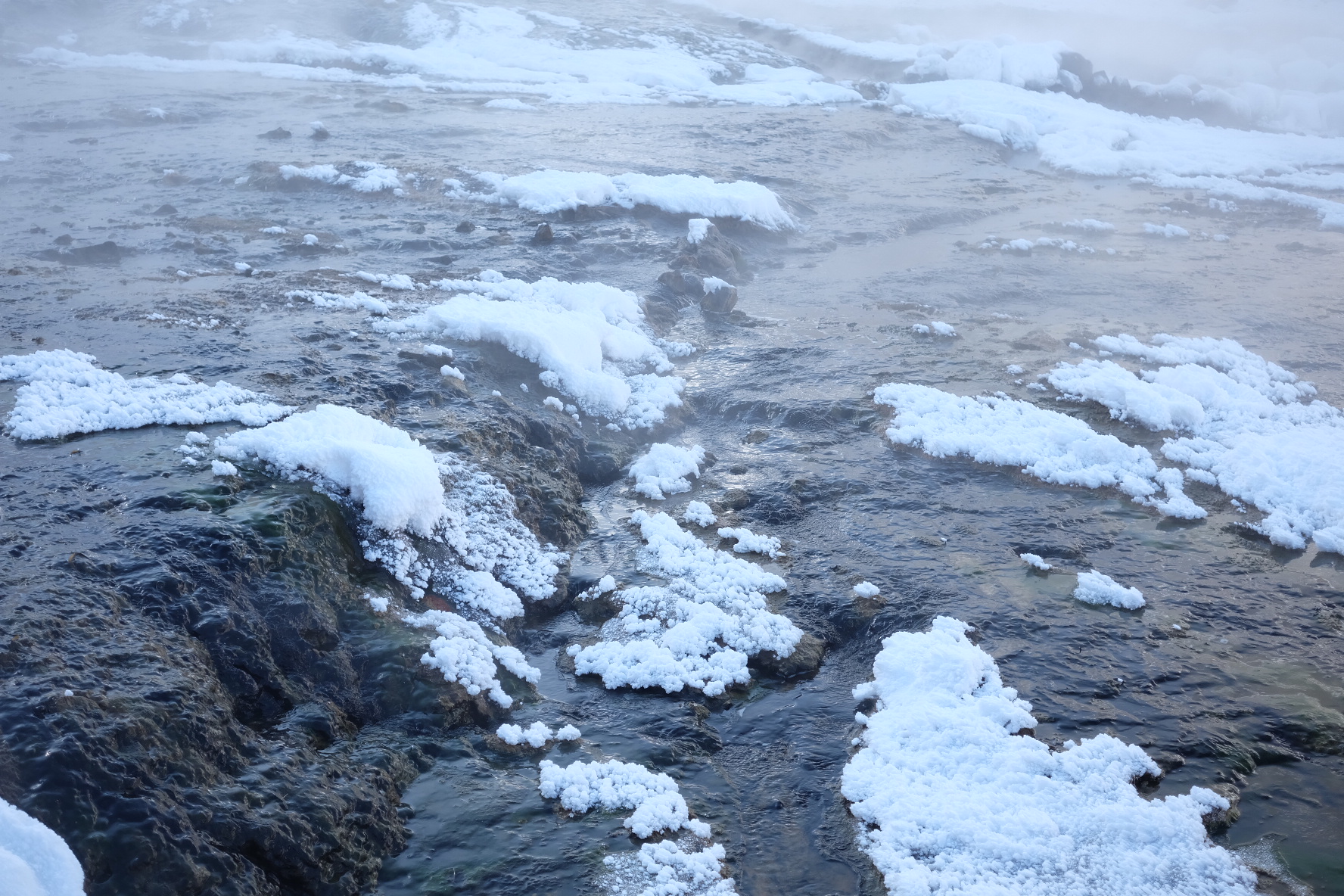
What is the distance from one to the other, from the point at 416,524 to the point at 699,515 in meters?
1.81

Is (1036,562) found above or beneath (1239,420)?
beneath

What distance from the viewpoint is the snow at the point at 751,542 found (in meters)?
5.23

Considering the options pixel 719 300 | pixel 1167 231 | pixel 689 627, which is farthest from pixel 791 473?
pixel 1167 231

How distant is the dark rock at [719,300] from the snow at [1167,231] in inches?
305

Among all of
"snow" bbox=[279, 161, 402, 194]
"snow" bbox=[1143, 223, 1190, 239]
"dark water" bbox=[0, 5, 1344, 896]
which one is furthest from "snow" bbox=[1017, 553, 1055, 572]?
"snow" bbox=[1143, 223, 1190, 239]

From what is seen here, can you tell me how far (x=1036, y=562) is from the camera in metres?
5.11

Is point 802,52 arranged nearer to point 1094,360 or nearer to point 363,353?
point 1094,360

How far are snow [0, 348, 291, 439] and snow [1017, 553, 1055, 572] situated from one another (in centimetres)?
455

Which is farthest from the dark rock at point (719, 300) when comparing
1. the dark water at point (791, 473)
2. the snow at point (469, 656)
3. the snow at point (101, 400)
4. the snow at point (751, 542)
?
the snow at point (469, 656)

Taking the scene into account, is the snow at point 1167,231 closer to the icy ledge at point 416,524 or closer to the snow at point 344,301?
the snow at point 344,301

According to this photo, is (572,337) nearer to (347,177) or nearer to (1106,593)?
(1106,593)

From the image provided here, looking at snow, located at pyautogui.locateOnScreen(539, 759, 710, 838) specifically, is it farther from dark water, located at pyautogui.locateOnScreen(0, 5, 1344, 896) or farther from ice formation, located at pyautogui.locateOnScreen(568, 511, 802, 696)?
ice formation, located at pyautogui.locateOnScreen(568, 511, 802, 696)

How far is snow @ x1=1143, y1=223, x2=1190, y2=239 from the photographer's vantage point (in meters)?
12.7

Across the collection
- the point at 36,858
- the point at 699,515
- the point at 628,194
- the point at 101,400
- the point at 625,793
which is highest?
the point at 628,194
